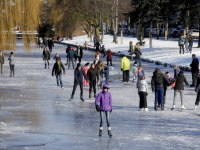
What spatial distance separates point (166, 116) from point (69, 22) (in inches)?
2032

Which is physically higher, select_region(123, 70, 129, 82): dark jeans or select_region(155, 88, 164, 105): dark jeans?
select_region(155, 88, 164, 105): dark jeans

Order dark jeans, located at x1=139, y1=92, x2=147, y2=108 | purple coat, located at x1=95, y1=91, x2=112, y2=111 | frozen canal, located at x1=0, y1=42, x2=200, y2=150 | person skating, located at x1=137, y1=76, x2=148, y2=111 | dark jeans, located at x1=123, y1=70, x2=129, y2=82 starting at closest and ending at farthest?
frozen canal, located at x1=0, y1=42, x2=200, y2=150, purple coat, located at x1=95, y1=91, x2=112, y2=111, dark jeans, located at x1=139, y1=92, x2=147, y2=108, person skating, located at x1=137, y1=76, x2=148, y2=111, dark jeans, located at x1=123, y1=70, x2=129, y2=82

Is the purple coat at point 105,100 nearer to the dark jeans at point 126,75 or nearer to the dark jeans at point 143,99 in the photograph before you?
the dark jeans at point 143,99

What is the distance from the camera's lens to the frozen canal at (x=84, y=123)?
11.3 metres

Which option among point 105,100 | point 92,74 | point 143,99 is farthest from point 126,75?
point 105,100

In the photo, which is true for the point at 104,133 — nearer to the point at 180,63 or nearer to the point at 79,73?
the point at 79,73

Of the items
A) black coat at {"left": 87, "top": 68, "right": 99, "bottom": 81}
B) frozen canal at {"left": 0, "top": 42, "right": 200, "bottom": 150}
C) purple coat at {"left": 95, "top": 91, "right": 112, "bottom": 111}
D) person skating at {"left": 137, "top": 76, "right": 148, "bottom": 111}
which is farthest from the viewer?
black coat at {"left": 87, "top": 68, "right": 99, "bottom": 81}

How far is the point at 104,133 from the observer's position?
1263 cm

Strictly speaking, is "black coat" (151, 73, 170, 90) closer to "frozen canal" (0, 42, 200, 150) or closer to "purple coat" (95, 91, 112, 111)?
"frozen canal" (0, 42, 200, 150)

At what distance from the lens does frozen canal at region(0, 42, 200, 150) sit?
444 inches

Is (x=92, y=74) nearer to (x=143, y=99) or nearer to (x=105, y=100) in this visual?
(x=143, y=99)

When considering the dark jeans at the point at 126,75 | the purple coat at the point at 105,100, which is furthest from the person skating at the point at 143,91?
the dark jeans at the point at 126,75

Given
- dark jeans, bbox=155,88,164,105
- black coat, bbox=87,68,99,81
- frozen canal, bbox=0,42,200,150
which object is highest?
black coat, bbox=87,68,99,81

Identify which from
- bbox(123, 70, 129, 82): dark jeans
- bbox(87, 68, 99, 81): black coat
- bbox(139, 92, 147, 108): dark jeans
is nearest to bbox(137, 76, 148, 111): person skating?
bbox(139, 92, 147, 108): dark jeans
